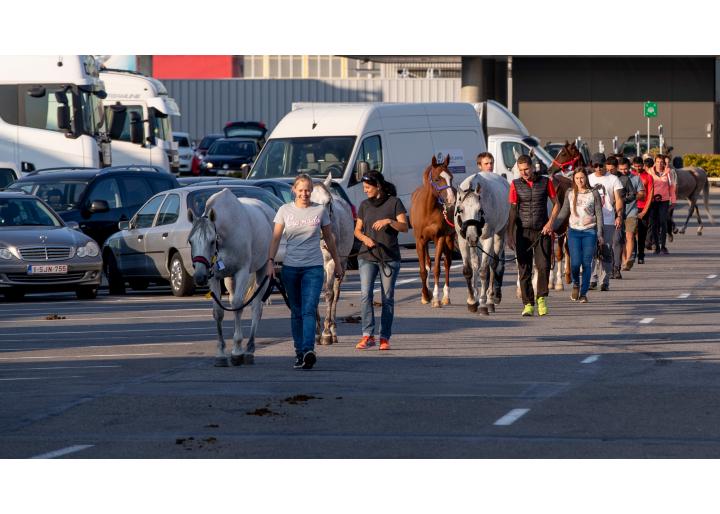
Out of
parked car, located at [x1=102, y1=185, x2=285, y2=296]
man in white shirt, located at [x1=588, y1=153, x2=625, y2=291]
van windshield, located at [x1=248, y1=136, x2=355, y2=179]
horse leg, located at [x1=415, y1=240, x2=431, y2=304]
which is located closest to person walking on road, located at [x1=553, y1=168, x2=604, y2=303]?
man in white shirt, located at [x1=588, y1=153, x2=625, y2=291]

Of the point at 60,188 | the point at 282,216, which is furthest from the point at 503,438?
the point at 60,188

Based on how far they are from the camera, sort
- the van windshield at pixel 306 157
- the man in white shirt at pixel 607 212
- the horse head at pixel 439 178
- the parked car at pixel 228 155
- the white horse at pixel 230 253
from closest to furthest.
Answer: the white horse at pixel 230 253 < the horse head at pixel 439 178 < the man in white shirt at pixel 607 212 < the van windshield at pixel 306 157 < the parked car at pixel 228 155

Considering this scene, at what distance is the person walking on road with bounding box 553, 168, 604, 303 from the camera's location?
2275cm

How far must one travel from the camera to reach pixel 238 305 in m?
15.7

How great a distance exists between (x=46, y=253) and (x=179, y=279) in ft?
6.55

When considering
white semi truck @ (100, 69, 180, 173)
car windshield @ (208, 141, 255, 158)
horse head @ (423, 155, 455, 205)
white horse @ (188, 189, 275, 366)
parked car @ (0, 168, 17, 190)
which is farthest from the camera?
car windshield @ (208, 141, 255, 158)

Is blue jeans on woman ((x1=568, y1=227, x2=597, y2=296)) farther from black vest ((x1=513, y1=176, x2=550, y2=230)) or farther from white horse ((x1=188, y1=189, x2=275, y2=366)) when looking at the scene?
white horse ((x1=188, y1=189, x2=275, y2=366))

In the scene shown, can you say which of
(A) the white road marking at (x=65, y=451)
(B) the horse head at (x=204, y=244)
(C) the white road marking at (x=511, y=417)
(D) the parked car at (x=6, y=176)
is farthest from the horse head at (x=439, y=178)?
(D) the parked car at (x=6, y=176)

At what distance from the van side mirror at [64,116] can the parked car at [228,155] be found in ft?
90.3

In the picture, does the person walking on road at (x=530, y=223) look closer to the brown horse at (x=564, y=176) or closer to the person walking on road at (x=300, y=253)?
the brown horse at (x=564, y=176)

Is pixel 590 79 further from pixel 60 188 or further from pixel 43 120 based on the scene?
pixel 60 188

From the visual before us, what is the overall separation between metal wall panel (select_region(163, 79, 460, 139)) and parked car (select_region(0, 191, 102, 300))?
58.0 meters

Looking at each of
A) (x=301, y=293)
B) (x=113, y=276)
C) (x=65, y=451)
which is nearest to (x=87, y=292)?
(x=113, y=276)

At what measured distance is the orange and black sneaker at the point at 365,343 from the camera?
16.9m
